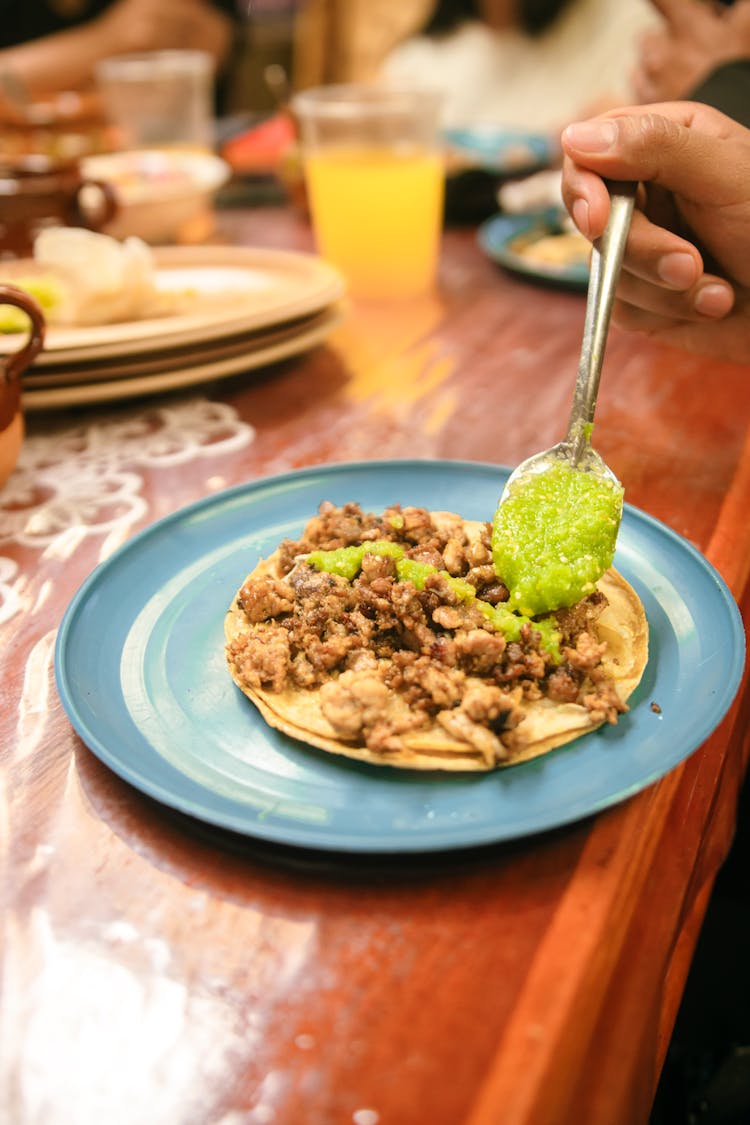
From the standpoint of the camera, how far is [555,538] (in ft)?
3.82

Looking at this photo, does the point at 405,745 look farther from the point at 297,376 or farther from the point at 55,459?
the point at 297,376

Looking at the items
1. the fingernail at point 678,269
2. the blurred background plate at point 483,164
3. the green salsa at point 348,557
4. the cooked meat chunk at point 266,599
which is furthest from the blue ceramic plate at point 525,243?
the cooked meat chunk at point 266,599

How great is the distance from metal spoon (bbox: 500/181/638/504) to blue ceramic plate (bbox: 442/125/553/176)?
6.49 ft

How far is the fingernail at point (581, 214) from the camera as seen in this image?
4.65 ft

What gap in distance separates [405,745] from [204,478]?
91 cm

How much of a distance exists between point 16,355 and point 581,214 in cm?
98

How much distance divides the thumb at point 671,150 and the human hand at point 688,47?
1.76m

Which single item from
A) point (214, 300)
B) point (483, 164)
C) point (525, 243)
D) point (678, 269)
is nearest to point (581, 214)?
point (678, 269)

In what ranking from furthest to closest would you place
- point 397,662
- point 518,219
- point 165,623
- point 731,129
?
point 518,219, point 731,129, point 165,623, point 397,662

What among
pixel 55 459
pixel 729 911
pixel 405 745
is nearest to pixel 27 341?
pixel 55 459

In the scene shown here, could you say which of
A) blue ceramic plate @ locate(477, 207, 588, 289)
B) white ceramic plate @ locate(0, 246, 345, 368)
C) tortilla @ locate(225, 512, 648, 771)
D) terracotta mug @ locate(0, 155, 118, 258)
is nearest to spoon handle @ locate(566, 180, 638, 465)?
tortilla @ locate(225, 512, 648, 771)

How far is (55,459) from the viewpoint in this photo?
1.79 meters

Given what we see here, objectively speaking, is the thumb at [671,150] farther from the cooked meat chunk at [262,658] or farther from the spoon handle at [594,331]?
the cooked meat chunk at [262,658]

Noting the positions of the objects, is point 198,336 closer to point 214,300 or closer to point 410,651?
point 214,300
